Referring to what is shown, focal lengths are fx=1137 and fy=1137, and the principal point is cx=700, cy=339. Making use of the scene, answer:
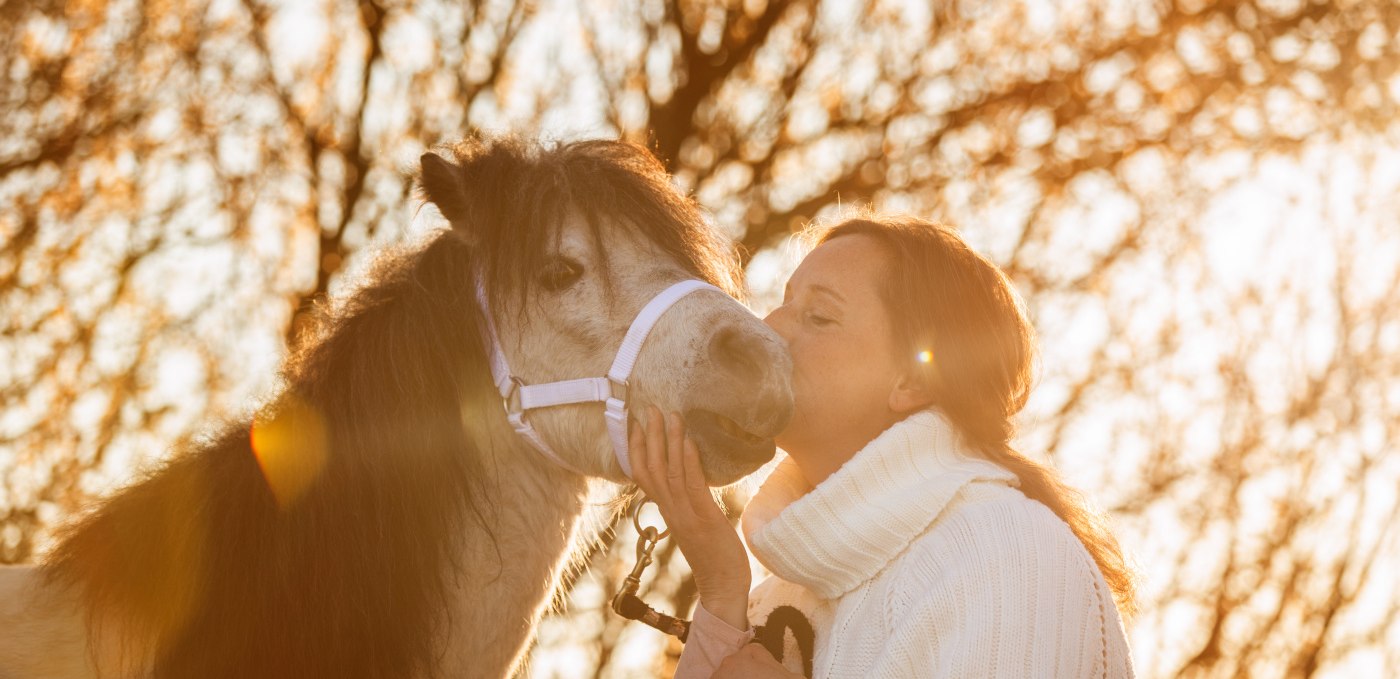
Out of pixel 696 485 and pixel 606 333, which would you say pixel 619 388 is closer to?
pixel 606 333

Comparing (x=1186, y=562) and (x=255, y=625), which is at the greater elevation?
(x=255, y=625)

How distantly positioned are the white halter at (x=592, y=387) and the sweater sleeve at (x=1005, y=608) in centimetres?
71

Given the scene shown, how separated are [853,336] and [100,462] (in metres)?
6.21

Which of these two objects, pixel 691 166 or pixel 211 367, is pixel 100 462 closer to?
pixel 211 367

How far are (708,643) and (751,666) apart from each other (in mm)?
210

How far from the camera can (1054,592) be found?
230 cm

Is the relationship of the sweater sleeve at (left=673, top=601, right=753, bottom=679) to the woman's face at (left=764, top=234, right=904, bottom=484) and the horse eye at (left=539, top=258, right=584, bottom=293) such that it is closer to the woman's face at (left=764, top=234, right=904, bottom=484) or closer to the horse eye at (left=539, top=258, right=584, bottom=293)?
the woman's face at (left=764, top=234, right=904, bottom=484)

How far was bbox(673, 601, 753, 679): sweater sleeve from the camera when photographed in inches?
103

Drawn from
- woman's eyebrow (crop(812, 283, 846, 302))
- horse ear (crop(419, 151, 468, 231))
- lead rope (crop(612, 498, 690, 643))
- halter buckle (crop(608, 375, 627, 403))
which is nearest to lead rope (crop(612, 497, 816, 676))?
lead rope (crop(612, 498, 690, 643))

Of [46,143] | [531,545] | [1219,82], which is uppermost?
[46,143]

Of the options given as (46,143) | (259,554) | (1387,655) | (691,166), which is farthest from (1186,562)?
(46,143)

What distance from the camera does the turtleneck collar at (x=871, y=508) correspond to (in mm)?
2521

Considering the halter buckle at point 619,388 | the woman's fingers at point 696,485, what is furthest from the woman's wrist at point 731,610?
the halter buckle at point 619,388

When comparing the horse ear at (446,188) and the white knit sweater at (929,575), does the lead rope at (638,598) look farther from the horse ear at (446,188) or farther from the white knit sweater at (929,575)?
the horse ear at (446,188)
